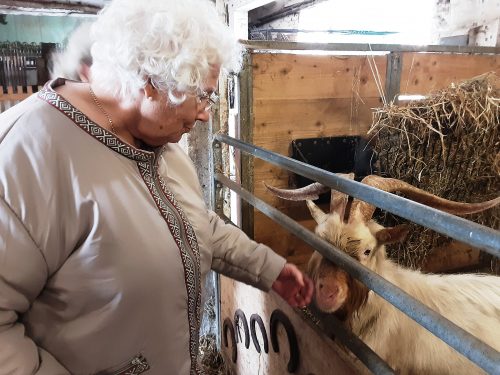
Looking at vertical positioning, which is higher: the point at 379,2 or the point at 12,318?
the point at 379,2

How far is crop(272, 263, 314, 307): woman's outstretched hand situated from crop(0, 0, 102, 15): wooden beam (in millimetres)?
2344

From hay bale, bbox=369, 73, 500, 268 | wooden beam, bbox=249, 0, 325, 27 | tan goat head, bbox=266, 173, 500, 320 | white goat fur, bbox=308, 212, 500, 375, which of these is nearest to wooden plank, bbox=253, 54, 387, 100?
hay bale, bbox=369, 73, 500, 268

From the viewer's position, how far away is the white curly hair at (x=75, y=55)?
1.27 m

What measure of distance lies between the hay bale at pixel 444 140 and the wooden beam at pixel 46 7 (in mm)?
2116

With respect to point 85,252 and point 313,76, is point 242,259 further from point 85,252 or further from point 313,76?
point 313,76

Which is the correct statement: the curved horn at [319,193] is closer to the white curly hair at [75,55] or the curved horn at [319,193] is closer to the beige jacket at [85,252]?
the beige jacket at [85,252]

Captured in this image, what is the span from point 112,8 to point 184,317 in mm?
924

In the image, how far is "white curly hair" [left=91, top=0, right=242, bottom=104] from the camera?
1.06 meters

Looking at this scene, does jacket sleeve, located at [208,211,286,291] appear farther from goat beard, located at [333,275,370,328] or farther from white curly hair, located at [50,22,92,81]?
white curly hair, located at [50,22,92,81]

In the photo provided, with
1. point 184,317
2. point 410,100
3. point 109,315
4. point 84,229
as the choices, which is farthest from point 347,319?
point 410,100

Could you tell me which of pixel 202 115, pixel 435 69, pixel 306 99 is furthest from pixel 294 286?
pixel 435 69

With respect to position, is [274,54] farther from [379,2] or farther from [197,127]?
[379,2]

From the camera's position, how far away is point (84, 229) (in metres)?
1.04

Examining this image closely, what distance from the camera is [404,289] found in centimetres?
182
